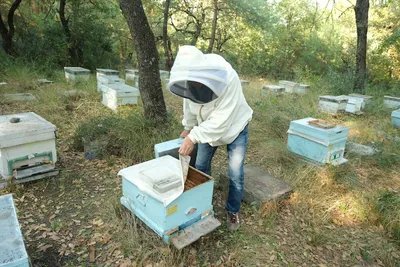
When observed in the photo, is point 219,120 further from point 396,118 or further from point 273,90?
point 273,90

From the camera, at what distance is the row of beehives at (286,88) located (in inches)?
327

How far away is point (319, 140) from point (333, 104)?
136 inches

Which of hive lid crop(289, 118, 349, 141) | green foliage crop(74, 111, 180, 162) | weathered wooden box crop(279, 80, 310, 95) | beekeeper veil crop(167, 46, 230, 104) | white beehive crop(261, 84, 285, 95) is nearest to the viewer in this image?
beekeeper veil crop(167, 46, 230, 104)

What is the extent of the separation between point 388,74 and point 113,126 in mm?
12729

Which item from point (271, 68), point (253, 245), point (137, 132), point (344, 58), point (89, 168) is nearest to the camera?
point (253, 245)

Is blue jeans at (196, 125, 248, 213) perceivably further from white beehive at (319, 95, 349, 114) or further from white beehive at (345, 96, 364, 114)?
white beehive at (345, 96, 364, 114)

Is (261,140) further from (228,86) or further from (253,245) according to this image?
(228,86)

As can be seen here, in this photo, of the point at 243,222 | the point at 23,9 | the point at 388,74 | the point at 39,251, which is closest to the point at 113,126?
the point at 39,251

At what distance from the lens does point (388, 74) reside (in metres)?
12.2

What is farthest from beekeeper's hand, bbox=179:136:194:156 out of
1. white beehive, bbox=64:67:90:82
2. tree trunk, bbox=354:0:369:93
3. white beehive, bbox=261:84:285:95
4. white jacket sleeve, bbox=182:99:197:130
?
tree trunk, bbox=354:0:369:93

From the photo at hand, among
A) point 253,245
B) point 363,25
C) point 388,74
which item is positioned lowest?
point 253,245

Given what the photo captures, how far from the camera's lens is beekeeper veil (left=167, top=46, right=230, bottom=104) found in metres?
2.04

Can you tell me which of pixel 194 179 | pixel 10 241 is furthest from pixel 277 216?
pixel 10 241

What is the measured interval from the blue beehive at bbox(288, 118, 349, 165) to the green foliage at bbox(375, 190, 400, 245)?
828 mm
